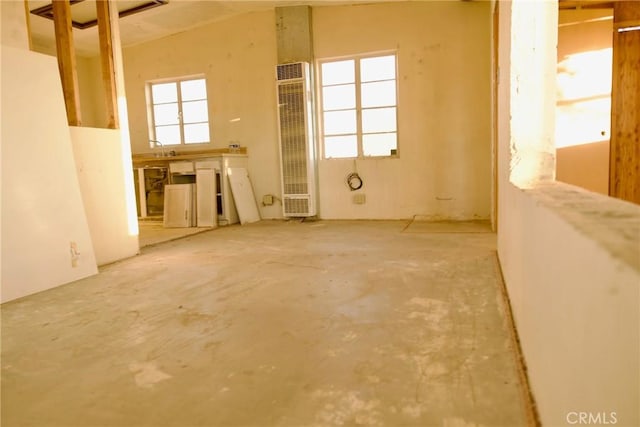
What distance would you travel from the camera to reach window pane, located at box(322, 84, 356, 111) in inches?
233

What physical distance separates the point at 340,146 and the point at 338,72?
1.06m

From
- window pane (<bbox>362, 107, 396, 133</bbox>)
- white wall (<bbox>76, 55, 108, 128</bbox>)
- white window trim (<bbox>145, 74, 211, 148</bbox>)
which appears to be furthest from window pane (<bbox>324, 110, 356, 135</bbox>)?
white wall (<bbox>76, 55, 108, 128</bbox>)

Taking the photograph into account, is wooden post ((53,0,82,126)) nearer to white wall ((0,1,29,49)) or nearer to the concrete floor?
white wall ((0,1,29,49))

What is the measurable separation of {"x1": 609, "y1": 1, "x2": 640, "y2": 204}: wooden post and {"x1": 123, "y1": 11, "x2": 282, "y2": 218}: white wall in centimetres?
432

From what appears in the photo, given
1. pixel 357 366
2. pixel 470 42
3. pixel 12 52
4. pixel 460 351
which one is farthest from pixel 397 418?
pixel 470 42

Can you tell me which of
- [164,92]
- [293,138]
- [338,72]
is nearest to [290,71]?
[338,72]

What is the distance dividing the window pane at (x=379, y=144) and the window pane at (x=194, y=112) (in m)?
2.72

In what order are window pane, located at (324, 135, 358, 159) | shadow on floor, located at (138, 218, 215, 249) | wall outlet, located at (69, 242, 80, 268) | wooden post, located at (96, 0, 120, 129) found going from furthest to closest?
window pane, located at (324, 135, 358, 159)
shadow on floor, located at (138, 218, 215, 249)
wooden post, located at (96, 0, 120, 129)
wall outlet, located at (69, 242, 80, 268)

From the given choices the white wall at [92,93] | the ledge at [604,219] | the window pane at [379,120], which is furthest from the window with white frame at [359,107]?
the ledge at [604,219]

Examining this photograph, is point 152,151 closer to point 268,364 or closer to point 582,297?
point 268,364

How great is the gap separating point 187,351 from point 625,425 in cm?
167

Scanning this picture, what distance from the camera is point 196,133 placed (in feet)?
22.7

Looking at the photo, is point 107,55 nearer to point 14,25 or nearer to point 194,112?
point 14,25

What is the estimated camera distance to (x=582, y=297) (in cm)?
75
